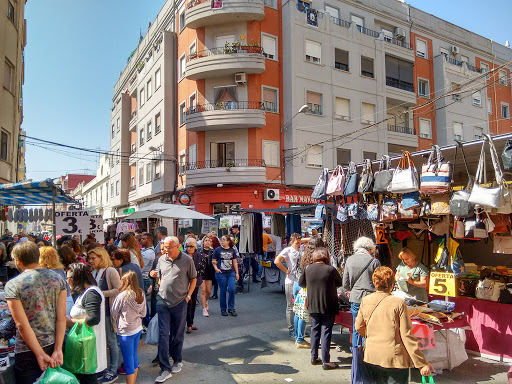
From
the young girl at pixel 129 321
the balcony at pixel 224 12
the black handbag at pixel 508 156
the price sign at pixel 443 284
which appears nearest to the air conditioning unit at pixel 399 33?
the balcony at pixel 224 12

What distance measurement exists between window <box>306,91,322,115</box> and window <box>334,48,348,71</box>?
2668 mm

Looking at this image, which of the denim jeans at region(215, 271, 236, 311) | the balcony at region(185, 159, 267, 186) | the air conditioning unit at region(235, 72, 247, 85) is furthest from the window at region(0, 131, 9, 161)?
the air conditioning unit at region(235, 72, 247, 85)

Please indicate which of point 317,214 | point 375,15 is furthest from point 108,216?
point 317,214

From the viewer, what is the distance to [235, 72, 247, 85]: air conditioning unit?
23073 millimetres

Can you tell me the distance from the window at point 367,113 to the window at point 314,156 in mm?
4198

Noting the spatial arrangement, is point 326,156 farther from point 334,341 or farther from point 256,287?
point 334,341

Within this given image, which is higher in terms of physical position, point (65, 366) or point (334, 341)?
point (65, 366)

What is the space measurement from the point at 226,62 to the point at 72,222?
1454 cm

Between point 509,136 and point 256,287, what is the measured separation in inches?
383

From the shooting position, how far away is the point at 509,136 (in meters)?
5.46

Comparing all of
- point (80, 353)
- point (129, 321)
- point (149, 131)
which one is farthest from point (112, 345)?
point (149, 131)

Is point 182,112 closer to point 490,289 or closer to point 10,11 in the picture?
point 10,11

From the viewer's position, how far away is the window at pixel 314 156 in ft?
78.4

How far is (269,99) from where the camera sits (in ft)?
78.8
